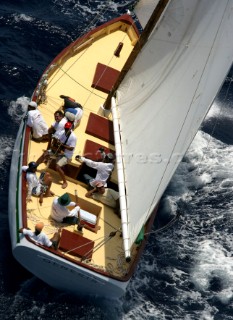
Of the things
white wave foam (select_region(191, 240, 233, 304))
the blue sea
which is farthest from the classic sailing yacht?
white wave foam (select_region(191, 240, 233, 304))

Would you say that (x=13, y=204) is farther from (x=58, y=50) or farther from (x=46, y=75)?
(x=58, y=50)

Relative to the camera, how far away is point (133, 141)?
22781 millimetres

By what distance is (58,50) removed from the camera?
117 feet

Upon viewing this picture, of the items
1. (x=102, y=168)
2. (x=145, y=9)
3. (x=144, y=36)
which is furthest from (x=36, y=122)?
(x=145, y=9)

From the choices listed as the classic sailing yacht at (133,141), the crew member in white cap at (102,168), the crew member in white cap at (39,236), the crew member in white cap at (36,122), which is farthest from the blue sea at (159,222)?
the crew member in white cap at (102,168)

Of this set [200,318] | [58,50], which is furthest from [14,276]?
[58,50]

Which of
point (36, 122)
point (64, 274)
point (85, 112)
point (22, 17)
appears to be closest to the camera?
point (64, 274)

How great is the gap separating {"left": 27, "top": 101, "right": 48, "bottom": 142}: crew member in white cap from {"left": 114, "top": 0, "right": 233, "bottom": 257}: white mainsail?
15.6 feet

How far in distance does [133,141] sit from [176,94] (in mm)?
2568

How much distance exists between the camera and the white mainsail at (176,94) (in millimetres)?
20719

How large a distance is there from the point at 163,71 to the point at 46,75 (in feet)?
24.5

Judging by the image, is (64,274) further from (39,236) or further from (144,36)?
(144,36)

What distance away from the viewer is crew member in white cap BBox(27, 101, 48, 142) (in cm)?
2542

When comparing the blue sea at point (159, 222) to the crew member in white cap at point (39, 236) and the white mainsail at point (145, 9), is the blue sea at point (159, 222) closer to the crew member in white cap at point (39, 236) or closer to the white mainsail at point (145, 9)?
the crew member in white cap at point (39, 236)
